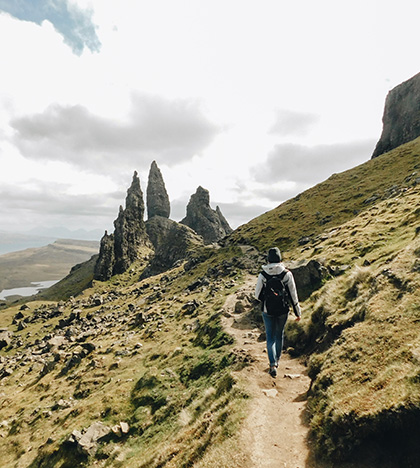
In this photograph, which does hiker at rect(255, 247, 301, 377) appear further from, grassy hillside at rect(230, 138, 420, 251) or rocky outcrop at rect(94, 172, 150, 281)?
rocky outcrop at rect(94, 172, 150, 281)

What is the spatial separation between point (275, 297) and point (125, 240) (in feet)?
500

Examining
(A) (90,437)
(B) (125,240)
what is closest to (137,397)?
(A) (90,437)

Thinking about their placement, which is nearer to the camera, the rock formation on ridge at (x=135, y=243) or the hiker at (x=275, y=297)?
the hiker at (x=275, y=297)

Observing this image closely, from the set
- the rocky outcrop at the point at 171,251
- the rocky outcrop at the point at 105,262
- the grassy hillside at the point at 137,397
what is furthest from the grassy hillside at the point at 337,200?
the rocky outcrop at the point at 105,262

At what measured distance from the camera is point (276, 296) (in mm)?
11422

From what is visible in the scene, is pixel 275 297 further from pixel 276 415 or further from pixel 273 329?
pixel 276 415

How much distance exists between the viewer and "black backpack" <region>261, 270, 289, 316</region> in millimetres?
11438

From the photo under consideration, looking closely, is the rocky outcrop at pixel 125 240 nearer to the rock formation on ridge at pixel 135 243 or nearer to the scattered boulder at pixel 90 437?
the rock formation on ridge at pixel 135 243

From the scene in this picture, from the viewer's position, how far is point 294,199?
9919 centimetres

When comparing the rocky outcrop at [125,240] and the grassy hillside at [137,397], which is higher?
the rocky outcrop at [125,240]

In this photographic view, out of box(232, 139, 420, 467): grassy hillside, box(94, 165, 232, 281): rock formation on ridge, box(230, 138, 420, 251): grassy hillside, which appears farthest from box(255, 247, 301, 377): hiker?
box(94, 165, 232, 281): rock formation on ridge

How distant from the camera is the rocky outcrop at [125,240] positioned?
137m

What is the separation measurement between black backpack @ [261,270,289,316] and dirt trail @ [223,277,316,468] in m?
3.10

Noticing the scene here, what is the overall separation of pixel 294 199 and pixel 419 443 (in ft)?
324
